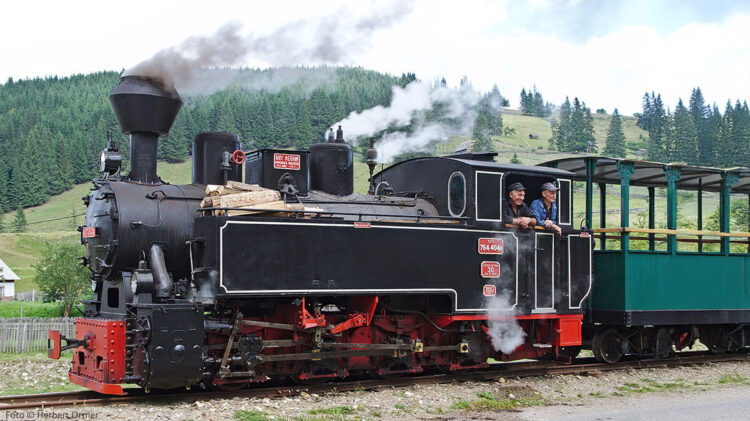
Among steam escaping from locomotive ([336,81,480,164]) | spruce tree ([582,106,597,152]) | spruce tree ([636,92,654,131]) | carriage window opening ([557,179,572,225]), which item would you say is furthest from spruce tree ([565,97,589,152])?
carriage window opening ([557,179,572,225])

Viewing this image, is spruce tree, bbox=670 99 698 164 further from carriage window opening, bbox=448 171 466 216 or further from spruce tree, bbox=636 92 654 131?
carriage window opening, bbox=448 171 466 216

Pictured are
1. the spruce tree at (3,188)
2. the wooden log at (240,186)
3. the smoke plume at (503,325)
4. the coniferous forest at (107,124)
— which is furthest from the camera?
the spruce tree at (3,188)

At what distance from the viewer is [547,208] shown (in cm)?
1110

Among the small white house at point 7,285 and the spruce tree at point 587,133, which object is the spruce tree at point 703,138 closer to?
the spruce tree at point 587,133

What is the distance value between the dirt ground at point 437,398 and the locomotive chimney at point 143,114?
321 cm

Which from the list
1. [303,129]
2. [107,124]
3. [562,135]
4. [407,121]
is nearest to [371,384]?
[407,121]

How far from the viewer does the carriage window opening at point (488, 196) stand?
1024 centimetres

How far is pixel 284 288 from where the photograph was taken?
28.5ft

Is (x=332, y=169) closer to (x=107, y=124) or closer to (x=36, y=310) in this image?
(x=36, y=310)

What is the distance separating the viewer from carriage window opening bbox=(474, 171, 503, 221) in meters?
10.2

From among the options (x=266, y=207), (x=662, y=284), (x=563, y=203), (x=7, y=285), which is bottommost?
(x=7, y=285)

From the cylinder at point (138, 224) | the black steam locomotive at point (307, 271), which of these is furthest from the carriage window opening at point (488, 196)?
the cylinder at point (138, 224)

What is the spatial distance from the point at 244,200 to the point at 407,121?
750 cm

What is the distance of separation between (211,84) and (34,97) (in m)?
136
